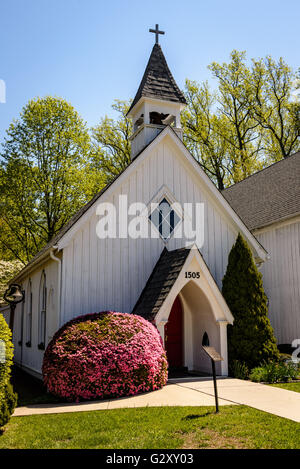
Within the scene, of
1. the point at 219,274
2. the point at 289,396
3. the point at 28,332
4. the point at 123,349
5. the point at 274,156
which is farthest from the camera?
the point at 274,156

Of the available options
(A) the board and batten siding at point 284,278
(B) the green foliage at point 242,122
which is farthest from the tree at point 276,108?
(A) the board and batten siding at point 284,278

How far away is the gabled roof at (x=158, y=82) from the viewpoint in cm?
1633

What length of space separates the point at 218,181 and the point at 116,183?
21.5 metres

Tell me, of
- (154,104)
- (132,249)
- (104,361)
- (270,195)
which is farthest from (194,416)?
(270,195)

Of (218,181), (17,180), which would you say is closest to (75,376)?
(17,180)

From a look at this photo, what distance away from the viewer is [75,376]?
9.85 m

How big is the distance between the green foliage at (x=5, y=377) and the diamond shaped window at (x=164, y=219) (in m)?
7.78

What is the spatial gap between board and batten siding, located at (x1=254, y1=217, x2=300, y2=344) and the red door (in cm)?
451

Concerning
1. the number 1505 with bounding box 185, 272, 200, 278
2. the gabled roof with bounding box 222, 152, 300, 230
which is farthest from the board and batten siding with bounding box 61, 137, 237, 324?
the gabled roof with bounding box 222, 152, 300, 230

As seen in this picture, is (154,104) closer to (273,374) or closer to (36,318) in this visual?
(36,318)

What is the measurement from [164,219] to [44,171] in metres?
13.8

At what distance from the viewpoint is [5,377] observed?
7.28 metres
